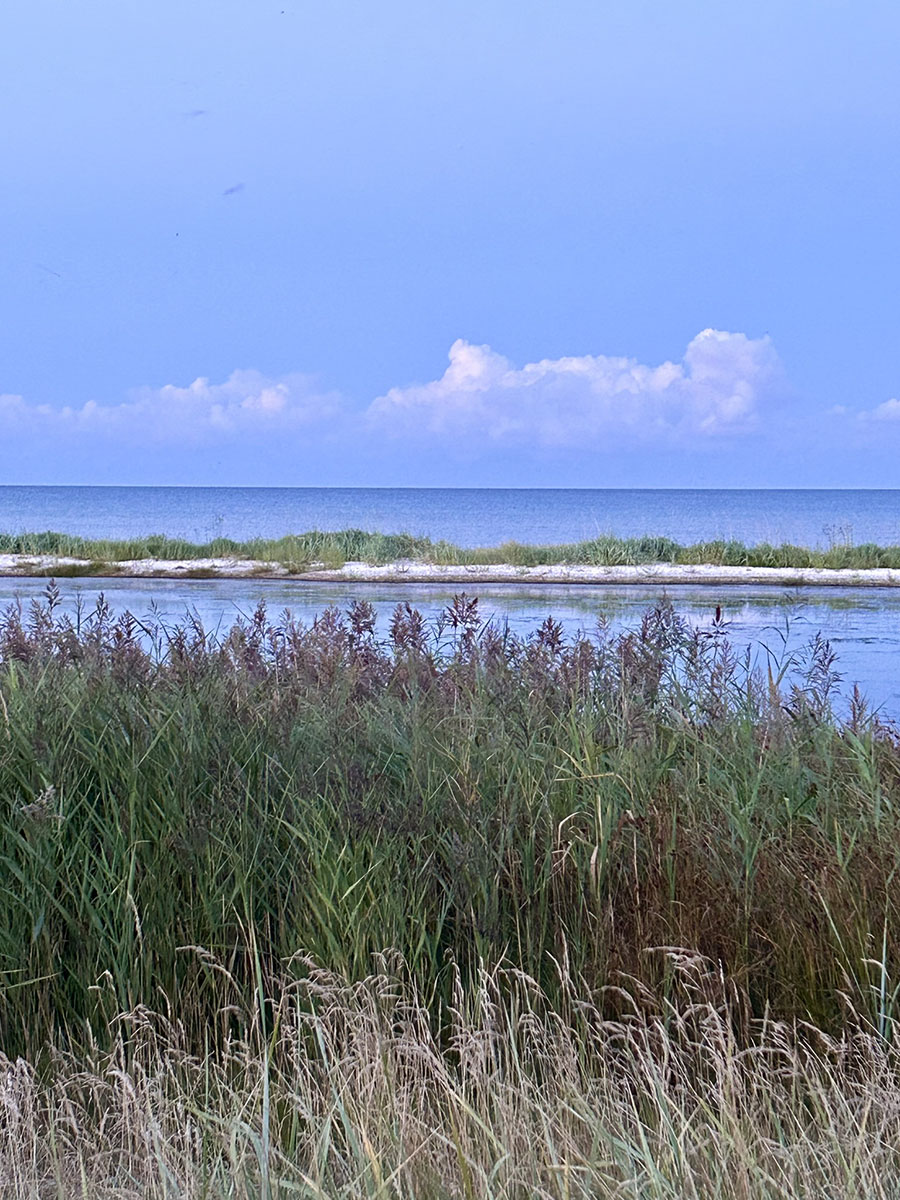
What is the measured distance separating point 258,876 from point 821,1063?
1.82 metres

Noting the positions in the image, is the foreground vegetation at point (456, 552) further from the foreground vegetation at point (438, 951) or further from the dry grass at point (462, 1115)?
the dry grass at point (462, 1115)

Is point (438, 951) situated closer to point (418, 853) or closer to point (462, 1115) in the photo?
point (418, 853)

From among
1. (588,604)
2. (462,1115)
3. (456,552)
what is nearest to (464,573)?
(456,552)

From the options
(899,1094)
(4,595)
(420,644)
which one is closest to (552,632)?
(420,644)

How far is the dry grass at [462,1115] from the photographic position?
2.37m

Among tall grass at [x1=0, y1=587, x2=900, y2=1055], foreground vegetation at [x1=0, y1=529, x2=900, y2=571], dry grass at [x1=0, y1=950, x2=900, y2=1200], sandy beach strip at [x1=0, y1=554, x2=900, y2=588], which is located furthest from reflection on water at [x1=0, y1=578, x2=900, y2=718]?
dry grass at [x1=0, y1=950, x2=900, y2=1200]

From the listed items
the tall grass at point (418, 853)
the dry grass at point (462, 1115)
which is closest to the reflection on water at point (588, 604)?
the tall grass at point (418, 853)

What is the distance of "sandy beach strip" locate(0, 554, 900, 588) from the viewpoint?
21.1 metres

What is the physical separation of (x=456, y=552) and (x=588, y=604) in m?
10.0

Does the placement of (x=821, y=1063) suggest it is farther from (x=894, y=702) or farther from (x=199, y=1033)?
(x=894, y=702)

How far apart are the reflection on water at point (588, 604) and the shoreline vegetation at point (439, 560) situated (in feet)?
4.89

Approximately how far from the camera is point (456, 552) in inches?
1038

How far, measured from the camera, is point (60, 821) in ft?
11.9

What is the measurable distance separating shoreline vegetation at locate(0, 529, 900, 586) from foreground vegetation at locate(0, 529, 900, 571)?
0.02m
